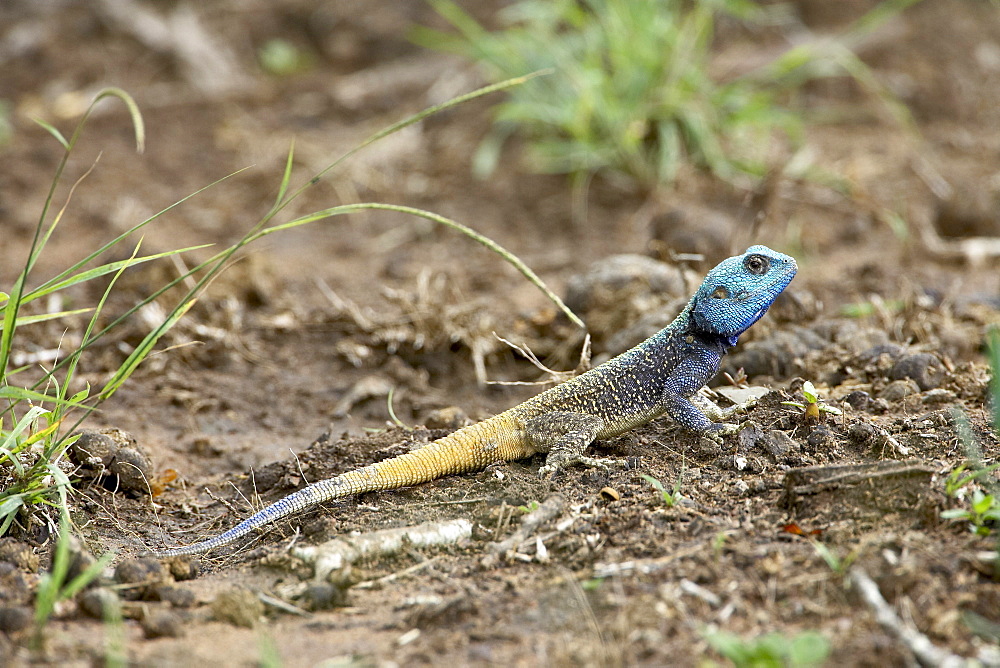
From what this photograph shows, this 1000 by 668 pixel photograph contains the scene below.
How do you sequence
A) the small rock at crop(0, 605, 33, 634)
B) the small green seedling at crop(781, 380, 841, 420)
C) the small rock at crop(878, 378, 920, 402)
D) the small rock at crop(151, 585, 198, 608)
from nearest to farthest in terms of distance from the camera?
the small rock at crop(0, 605, 33, 634)
the small rock at crop(151, 585, 198, 608)
the small green seedling at crop(781, 380, 841, 420)
the small rock at crop(878, 378, 920, 402)

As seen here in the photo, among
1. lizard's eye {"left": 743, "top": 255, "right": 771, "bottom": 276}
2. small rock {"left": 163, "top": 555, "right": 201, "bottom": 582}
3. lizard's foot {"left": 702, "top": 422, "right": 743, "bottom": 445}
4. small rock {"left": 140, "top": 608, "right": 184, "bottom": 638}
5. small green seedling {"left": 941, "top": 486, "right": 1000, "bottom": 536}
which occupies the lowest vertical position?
small rock {"left": 163, "top": 555, "right": 201, "bottom": 582}

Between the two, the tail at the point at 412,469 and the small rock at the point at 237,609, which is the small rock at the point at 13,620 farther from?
the tail at the point at 412,469

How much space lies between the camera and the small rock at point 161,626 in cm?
267

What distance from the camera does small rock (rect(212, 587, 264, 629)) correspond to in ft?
9.09

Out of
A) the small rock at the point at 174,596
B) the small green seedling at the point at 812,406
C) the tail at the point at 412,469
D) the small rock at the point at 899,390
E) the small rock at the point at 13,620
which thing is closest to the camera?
the small rock at the point at 13,620

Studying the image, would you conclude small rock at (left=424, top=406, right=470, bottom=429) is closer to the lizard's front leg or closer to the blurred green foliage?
the lizard's front leg

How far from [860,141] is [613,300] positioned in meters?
4.53

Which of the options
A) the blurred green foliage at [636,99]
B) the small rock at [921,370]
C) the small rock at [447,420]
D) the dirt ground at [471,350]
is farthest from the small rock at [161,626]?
the blurred green foliage at [636,99]

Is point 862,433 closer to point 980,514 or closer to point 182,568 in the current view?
point 980,514

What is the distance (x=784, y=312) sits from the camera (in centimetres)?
511

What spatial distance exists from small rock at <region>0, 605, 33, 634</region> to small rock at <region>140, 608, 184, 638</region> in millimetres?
328

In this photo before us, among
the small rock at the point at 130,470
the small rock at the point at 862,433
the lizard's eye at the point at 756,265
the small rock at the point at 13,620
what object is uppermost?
the lizard's eye at the point at 756,265

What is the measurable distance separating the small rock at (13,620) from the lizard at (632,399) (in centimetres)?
127

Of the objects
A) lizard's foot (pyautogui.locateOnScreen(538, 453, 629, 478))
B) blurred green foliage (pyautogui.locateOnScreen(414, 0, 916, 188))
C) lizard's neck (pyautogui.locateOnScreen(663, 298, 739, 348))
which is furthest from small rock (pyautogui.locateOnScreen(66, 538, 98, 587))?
blurred green foliage (pyautogui.locateOnScreen(414, 0, 916, 188))
